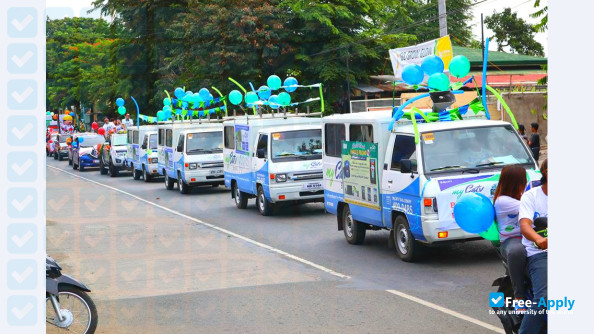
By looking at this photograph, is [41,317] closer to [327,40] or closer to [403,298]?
[403,298]

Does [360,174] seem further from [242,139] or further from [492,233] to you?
[242,139]

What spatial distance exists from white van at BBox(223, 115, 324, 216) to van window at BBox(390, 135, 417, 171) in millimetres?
6583

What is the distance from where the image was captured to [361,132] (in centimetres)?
1409

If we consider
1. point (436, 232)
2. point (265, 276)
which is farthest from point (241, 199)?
point (436, 232)

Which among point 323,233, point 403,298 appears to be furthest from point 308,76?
point 403,298

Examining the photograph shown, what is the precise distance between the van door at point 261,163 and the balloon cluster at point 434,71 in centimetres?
739

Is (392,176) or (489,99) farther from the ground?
(489,99)

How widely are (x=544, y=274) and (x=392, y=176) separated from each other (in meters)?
6.27

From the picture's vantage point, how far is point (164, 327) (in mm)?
9148

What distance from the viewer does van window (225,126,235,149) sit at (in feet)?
75.9

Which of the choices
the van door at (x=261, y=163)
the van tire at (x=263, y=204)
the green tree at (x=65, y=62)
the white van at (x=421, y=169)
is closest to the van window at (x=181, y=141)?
the van door at (x=261, y=163)

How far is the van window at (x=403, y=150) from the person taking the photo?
41.0ft

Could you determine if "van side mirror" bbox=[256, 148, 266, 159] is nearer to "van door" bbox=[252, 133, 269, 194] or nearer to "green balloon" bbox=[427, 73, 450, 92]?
"van door" bbox=[252, 133, 269, 194]

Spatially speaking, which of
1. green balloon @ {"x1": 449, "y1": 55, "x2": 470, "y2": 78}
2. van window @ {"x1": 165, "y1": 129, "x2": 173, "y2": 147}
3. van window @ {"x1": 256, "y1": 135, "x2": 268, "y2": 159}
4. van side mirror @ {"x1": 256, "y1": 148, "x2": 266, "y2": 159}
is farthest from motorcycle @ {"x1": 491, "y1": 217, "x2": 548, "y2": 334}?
van window @ {"x1": 165, "y1": 129, "x2": 173, "y2": 147}
